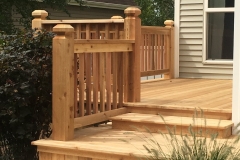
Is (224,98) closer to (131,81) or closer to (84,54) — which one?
(131,81)

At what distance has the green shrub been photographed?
Result: 5.10m

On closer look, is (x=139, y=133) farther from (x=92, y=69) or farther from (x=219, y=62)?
(x=219, y=62)

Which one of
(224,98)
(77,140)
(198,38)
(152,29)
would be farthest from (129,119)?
(198,38)

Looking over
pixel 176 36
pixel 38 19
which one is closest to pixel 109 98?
pixel 38 19

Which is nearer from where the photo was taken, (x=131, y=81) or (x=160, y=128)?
(x=160, y=128)

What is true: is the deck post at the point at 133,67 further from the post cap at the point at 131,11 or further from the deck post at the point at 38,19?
the deck post at the point at 38,19

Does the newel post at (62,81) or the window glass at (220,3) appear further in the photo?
the window glass at (220,3)

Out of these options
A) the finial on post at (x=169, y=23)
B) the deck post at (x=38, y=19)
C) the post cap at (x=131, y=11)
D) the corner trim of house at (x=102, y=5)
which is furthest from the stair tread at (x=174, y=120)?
the corner trim of house at (x=102, y=5)

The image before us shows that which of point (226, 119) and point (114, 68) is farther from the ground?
point (114, 68)

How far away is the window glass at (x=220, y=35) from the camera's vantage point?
9.05 meters

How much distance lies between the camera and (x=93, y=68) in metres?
5.61

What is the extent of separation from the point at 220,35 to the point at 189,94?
7.94 feet

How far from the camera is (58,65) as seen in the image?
493cm

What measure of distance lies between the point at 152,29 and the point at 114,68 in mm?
2770
